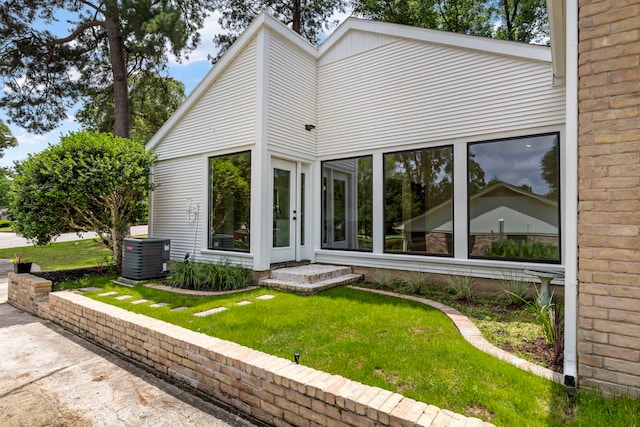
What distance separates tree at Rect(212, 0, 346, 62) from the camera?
1396 centimetres

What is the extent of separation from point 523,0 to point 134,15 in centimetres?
1337

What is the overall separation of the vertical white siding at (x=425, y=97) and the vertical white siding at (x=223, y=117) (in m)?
1.74

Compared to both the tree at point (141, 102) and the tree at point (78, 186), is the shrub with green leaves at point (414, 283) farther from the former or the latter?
the tree at point (141, 102)

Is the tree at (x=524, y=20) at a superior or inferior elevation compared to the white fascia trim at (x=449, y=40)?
superior

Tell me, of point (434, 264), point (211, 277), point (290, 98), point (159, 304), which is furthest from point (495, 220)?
point (159, 304)

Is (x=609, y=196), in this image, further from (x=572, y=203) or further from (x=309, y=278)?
(x=309, y=278)

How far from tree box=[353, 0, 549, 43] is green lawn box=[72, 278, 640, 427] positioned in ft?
39.7

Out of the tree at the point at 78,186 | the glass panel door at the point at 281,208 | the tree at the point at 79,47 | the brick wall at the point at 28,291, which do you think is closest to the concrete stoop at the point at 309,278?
the glass panel door at the point at 281,208

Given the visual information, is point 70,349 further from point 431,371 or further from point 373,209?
point 373,209

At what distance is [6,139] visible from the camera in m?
28.0

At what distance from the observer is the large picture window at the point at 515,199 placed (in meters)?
5.28

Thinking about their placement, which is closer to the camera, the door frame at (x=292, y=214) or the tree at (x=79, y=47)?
the door frame at (x=292, y=214)

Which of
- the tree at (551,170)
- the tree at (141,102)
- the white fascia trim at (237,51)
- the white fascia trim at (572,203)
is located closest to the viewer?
the white fascia trim at (572,203)

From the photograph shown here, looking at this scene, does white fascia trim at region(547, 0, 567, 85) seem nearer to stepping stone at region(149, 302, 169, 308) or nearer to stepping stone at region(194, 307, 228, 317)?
stepping stone at region(194, 307, 228, 317)
